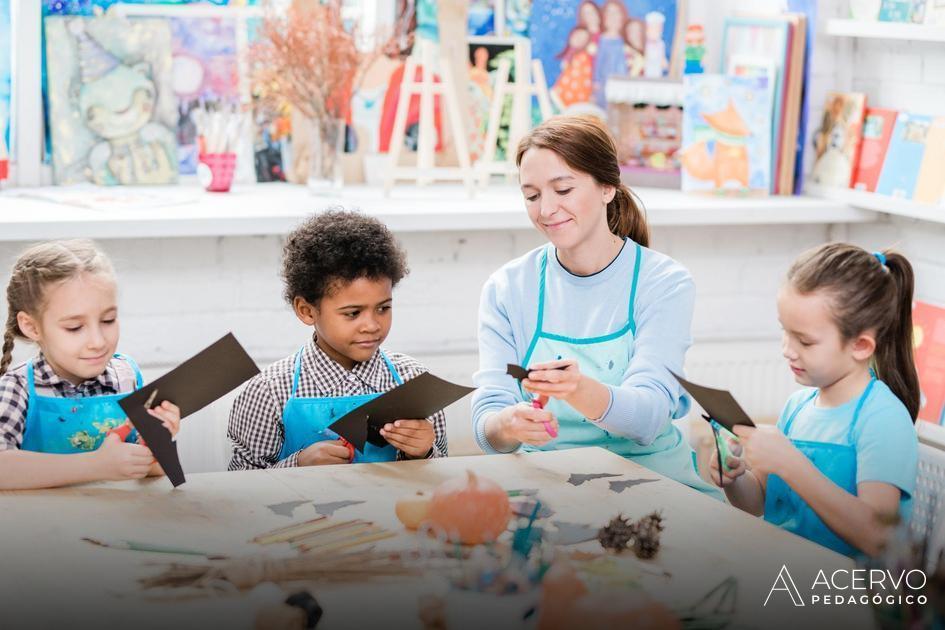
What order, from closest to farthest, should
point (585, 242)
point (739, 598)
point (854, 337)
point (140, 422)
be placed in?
point (739, 598) < point (140, 422) < point (854, 337) < point (585, 242)

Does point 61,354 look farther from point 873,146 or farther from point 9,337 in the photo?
point 873,146

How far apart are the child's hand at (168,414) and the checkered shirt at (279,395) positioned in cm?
37

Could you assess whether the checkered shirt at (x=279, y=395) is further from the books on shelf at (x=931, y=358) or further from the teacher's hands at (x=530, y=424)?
the books on shelf at (x=931, y=358)

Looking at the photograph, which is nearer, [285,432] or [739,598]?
[739,598]

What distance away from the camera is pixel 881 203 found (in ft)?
8.59

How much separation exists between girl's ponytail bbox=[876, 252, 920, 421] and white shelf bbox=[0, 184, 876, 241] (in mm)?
971

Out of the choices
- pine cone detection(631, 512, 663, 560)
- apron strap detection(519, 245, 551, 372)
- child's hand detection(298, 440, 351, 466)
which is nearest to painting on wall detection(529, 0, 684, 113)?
apron strap detection(519, 245, 551, 372)

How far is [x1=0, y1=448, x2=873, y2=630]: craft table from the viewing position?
3.59ft

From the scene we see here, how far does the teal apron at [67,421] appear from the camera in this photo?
5.64 ft

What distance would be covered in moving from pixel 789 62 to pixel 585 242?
119 centimetres

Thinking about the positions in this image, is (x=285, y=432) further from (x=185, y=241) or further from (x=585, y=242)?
(x=185, y=241)

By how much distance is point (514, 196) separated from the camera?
2.85 m

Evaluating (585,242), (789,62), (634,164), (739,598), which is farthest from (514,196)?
(739,598)

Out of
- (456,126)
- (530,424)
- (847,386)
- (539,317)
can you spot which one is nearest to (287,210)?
(456,126)
